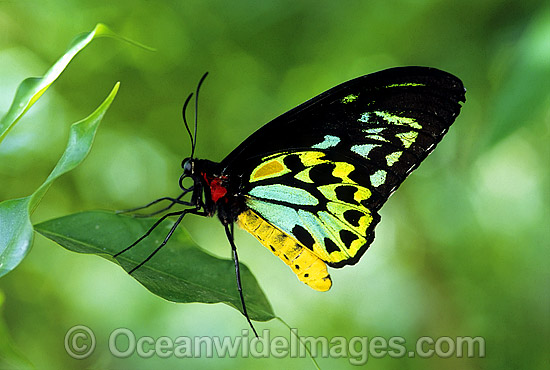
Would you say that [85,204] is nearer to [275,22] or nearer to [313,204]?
[275,22]

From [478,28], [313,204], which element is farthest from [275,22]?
[313,204]

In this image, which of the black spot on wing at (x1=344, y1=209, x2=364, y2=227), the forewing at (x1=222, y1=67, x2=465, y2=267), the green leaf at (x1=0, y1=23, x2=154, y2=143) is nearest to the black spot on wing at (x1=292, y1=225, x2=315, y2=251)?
the forewing at (x1=222, y1=67, x2=465, y2=267)

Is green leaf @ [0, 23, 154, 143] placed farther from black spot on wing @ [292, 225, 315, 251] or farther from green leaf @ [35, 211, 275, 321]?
black spot on wing @ [292, 225, 315, 251]

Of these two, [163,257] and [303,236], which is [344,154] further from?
[163,257]

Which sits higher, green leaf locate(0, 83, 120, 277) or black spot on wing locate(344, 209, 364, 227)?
black spot on wing locate(344, 209, 364, 227)

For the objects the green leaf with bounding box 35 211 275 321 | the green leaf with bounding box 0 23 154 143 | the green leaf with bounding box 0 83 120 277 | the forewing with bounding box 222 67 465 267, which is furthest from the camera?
the forewing with bounding box 222 67 465 267

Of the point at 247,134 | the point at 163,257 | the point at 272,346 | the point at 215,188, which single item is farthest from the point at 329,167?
the point at 272,346
